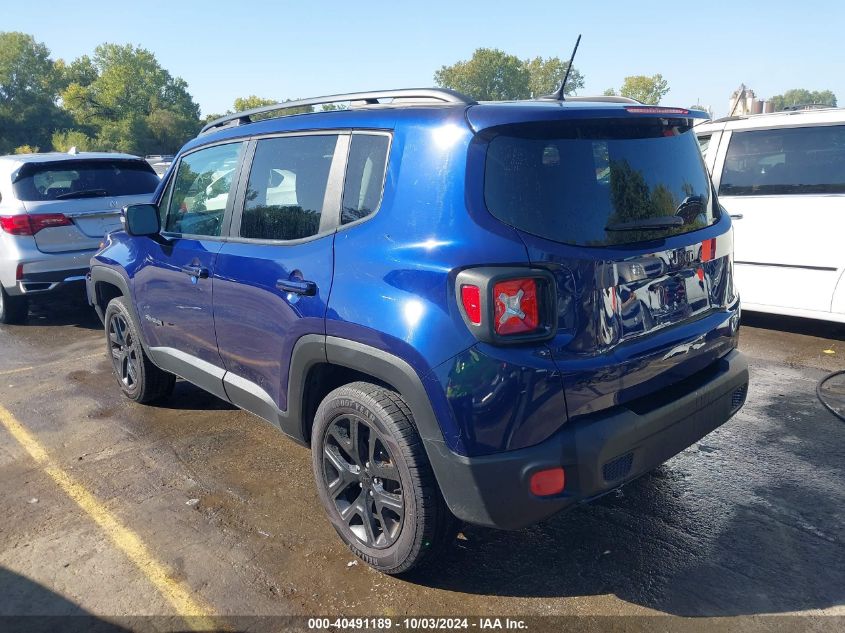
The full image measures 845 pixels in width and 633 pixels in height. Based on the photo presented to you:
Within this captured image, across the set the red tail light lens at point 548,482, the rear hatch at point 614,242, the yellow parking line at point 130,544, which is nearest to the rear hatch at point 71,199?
the yellow parking line at point 130,544

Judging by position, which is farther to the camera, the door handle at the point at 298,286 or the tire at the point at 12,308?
the tire at the point at 12,308

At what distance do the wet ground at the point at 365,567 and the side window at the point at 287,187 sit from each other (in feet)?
4.52

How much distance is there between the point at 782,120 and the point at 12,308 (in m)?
7.79

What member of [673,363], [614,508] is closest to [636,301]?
[673,363]

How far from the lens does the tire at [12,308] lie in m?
7.30

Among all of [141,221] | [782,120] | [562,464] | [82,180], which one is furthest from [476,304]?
[82,180]

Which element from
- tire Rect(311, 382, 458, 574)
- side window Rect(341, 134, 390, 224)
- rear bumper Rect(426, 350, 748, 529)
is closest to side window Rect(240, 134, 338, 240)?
side window Rect(341, 134, 390, 224)

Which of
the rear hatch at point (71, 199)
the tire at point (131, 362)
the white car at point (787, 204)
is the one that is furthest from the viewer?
the rear hatch at point (71, 199)

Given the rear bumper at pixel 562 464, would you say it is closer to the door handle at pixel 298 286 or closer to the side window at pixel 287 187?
the door handle at pixel 298 286

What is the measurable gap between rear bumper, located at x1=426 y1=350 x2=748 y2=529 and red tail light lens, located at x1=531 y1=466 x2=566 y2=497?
0.02 meters

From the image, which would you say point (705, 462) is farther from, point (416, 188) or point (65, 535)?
point (65, 535)

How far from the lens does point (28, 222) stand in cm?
668

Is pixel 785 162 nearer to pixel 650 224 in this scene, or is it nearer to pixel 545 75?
pixel 650 224

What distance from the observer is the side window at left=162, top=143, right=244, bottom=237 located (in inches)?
143
